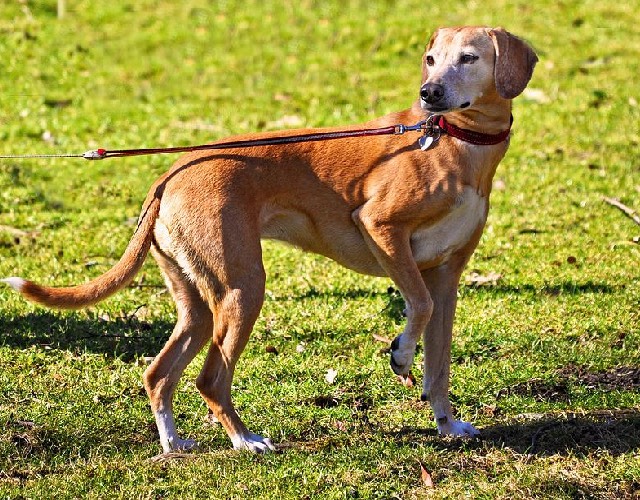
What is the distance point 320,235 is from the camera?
573cm

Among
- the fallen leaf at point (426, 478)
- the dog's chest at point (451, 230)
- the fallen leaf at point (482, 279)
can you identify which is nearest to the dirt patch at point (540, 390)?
the dog's chest at point (451, 230)

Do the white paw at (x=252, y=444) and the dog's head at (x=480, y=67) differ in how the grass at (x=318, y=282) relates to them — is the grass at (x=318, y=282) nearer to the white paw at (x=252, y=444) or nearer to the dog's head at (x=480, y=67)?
the white paw at (x=252, y=444)

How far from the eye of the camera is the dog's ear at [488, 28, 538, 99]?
5.43m

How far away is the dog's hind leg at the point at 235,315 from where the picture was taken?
17.4ft

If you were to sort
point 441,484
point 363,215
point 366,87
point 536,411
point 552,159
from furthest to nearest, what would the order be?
1. point 366,87
2. point 552,159
3. point 536,411
4. point 363,215
5. point 441,484

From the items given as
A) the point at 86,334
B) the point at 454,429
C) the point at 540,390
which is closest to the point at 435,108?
the point at 454,429

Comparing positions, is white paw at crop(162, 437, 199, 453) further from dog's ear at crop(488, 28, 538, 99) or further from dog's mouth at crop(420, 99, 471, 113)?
dog's ear at crop(488, 28, 538, 99)

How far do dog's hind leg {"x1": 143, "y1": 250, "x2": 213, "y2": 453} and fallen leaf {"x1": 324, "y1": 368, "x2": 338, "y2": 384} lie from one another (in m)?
1.09

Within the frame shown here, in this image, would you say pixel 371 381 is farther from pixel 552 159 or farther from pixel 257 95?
pixel 257 95

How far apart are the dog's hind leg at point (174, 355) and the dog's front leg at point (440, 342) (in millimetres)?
1137

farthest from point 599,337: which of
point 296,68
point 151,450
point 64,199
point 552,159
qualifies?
point 296,68

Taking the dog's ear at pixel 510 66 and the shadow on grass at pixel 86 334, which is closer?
the dog's ear at pixel 510 66

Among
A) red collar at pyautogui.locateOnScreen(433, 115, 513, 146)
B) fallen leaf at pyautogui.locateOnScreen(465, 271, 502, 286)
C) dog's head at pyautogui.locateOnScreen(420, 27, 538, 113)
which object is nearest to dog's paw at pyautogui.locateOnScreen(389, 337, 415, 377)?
red collar at pyautogui.locateOnScreen(433, 115, 513, 146)

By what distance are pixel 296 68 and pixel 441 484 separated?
31.6 ft
